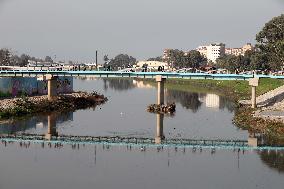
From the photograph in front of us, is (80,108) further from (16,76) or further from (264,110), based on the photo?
(264,110)

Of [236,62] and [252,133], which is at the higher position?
[236,62]

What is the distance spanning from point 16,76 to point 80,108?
31.7 ft

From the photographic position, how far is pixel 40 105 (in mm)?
63125

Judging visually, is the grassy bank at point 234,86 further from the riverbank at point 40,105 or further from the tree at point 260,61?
the riverbank at point 40,105

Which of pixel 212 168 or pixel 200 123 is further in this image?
pixel 200 123

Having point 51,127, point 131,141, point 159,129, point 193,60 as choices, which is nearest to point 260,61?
point 193,60

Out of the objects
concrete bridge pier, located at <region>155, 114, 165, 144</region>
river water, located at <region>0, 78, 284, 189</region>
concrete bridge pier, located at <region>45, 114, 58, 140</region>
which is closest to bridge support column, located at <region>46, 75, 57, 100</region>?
concrete bridge pier, located at <region>45, 114, 58, 140</region>

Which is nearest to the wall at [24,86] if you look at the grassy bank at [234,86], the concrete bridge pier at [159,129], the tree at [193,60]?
the concrete bridge pier at [159,129]

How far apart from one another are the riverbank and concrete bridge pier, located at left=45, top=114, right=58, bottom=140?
2996 millimetres

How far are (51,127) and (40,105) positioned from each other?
1216 cm

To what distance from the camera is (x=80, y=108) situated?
2773 inches

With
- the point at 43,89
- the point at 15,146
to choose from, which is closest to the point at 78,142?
the point at 15,146

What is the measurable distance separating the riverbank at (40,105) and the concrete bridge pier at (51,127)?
2996 mm

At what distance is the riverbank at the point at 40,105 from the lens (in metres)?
57.1
